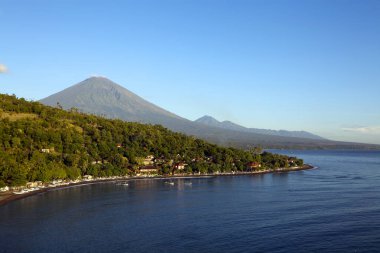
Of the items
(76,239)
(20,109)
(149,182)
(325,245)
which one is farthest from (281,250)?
(20,109)

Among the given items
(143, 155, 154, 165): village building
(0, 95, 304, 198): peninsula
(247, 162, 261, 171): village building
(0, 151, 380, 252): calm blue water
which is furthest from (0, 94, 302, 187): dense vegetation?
(0, 151, 380, 252): calm blue water

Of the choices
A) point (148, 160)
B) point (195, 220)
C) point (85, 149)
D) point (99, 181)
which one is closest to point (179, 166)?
point (148, 160)

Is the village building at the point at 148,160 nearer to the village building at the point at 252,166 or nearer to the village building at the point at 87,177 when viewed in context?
the village building at the point at 87,177

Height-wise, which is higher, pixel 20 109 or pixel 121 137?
pixel 20 109

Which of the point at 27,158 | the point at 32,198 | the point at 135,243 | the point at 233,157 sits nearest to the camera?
the point at 135,243

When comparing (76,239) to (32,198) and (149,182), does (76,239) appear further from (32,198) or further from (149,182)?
(149,182)

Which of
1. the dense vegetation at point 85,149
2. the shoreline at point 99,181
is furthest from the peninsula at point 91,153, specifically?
the shoreline at point 99,181
